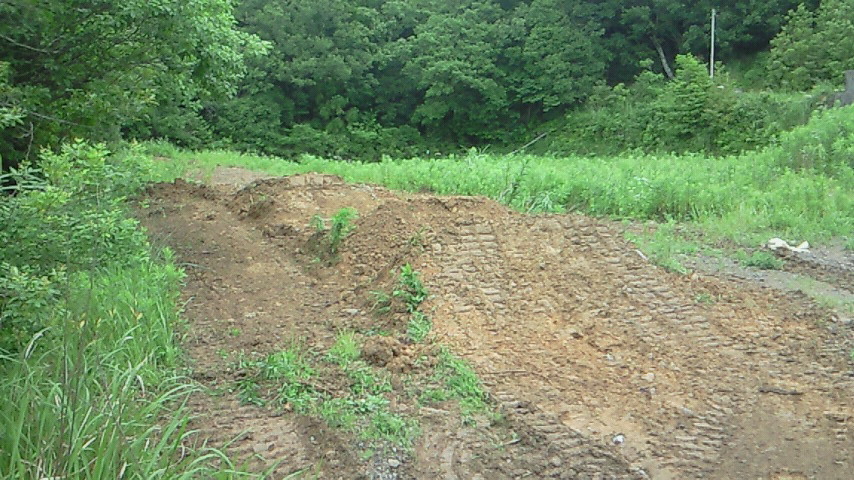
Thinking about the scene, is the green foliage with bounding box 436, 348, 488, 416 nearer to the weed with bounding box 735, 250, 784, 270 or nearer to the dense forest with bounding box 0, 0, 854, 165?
the weed with bounding box 735, 250, 784, 270

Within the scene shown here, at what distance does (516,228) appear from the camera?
6289mm

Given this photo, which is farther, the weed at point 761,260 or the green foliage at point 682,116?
the green foliage at point 682,116

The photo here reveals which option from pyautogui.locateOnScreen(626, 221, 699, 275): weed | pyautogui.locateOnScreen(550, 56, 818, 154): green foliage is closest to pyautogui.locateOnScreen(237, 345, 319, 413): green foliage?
pyautogui.locateOnScreen(626, 221, 699, 275): weed

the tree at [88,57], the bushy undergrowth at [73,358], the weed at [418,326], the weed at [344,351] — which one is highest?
the tree at [88,57]

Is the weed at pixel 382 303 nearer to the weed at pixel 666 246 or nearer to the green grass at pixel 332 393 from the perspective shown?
the green grass at pixel 332 393

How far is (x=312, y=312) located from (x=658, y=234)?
10.3ft

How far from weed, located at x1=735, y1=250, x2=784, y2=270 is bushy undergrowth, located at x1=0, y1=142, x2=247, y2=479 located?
4.37 meters

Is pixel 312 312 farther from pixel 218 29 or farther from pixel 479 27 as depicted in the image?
pixel 479 27

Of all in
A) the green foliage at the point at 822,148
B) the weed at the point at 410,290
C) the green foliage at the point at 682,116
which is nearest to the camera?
the weed at the point at 410,290

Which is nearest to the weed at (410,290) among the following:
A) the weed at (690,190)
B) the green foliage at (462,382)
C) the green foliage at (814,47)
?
the green foliage at (462,382)

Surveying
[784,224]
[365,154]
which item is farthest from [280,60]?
[784,224]

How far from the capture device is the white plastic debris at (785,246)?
713cm

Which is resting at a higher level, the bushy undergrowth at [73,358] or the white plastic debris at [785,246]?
the bushy undergrowth at [73,358]

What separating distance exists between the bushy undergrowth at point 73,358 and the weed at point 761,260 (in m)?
4.37
